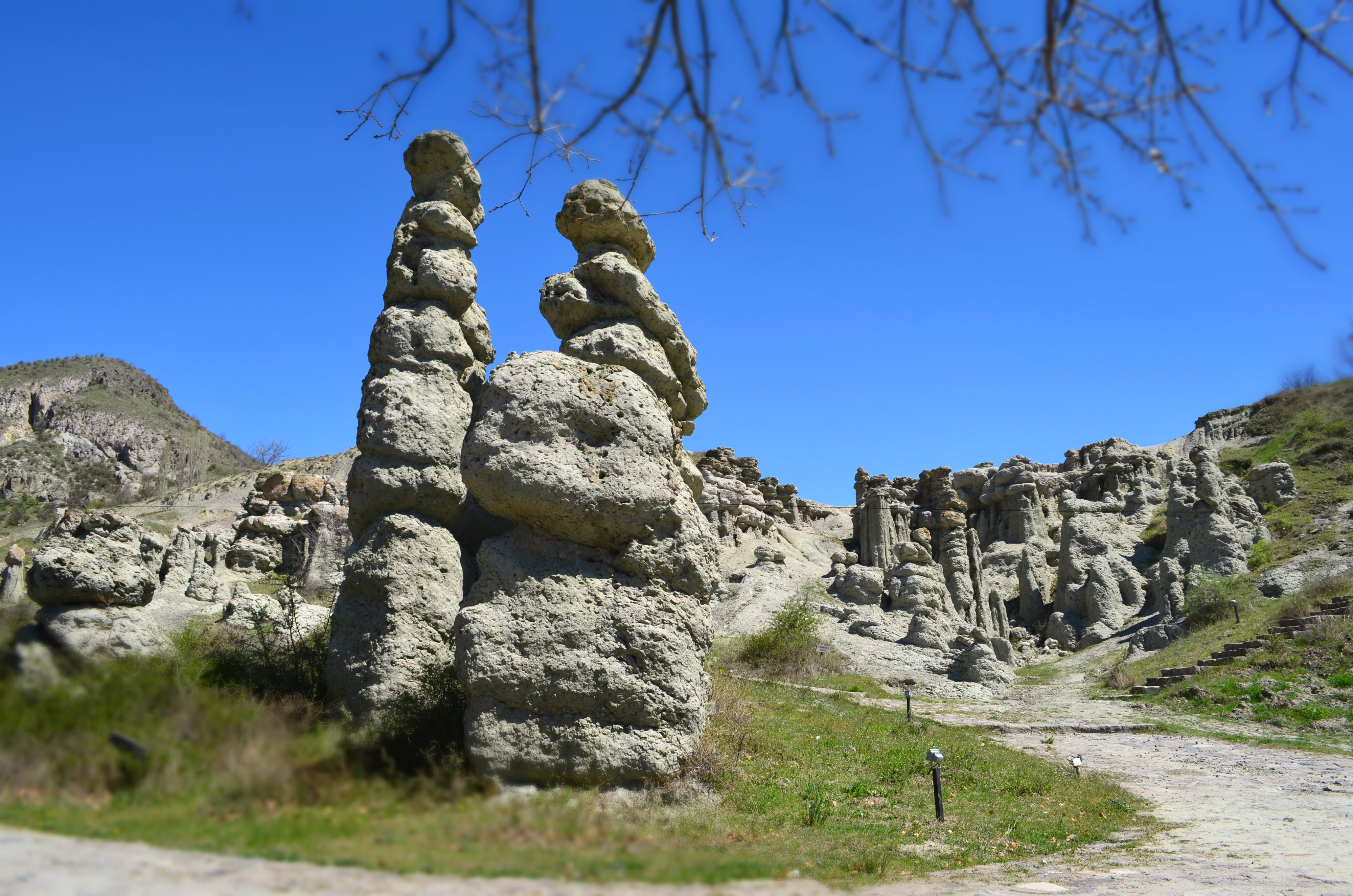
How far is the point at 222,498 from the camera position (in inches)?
2156

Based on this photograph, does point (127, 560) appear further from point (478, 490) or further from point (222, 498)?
point (222, 498)

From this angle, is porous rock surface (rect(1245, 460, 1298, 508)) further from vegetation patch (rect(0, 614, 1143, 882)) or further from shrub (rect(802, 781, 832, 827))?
vegetation patch (rect(0, 614, 1143, 882))

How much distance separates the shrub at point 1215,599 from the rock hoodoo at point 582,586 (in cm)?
1816

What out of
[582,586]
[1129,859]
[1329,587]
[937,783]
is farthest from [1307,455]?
[582,586]

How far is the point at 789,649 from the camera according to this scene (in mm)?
18969

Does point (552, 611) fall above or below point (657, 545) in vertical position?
below

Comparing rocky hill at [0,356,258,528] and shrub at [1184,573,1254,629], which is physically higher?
rocky hill at [0,356,258,528]

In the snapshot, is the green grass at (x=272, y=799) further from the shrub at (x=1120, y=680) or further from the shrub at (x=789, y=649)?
the shrub at (x=1120, y=680)

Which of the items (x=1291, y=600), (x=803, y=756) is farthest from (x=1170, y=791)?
(x=1291, y=600)

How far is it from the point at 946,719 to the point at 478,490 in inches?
434

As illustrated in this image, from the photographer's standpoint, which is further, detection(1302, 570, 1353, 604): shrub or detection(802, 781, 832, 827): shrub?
detection(1302, 570, 1353, 604): shrub

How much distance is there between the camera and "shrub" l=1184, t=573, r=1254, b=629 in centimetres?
2066

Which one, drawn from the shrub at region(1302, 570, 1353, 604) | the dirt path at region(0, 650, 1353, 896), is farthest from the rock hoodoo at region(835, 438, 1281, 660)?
the dirt path at region(0, 650, 1353, 896)

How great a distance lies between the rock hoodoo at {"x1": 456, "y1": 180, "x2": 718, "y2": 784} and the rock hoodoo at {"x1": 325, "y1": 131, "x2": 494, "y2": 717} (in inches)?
54.6
